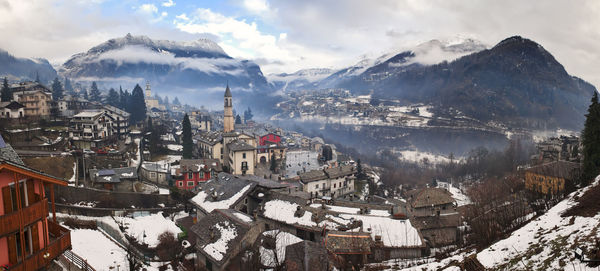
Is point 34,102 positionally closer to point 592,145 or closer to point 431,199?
point 431,199

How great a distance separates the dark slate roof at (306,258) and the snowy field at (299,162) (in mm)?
42358

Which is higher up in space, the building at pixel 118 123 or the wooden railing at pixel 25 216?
the wooden railing at pixel 25 216

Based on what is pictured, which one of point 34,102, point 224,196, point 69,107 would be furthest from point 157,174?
point 69,107

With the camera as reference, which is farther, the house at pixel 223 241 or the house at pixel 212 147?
the house at pixel 212 147

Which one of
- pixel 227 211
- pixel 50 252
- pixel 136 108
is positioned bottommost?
pixel 227 211

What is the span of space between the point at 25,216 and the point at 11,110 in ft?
207

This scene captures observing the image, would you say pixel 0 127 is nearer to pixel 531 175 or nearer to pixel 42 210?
pixel 42 210

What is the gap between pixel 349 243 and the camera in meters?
24.9

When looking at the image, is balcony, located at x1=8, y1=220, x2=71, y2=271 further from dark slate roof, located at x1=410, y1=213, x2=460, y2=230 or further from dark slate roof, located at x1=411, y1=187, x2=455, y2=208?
dark slate roof, located at x1=411, y1=187, x2=455, y2=208

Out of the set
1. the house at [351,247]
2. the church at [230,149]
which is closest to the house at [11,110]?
the church at [230,149]

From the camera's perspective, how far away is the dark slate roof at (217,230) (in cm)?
2388

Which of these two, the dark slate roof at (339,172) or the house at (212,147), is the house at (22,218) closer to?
the dark slate roof at (339,172)

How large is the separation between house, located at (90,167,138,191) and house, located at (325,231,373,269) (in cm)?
3272

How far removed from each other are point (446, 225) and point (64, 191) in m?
40.4
